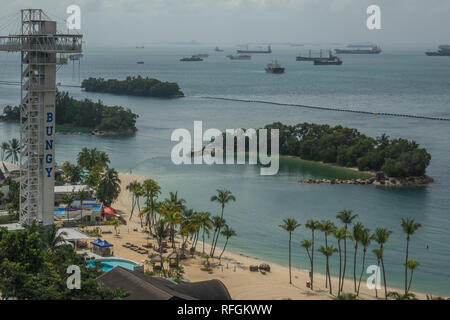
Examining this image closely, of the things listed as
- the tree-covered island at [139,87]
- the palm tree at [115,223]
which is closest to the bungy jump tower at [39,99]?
the palm tree at [115,223]

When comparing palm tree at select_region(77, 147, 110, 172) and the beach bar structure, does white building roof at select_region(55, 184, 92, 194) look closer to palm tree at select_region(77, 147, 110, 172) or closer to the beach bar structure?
palm tree at select_region(77, 147, 110, 172)

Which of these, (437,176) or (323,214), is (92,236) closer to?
(323,214)

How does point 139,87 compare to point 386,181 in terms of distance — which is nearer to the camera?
point 386,181

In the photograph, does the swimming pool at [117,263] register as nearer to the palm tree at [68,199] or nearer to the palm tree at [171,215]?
the palm tree at [171,215]

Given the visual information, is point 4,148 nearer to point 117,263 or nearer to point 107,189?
point 107,189

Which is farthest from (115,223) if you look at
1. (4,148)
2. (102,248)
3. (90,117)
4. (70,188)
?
(90,117)

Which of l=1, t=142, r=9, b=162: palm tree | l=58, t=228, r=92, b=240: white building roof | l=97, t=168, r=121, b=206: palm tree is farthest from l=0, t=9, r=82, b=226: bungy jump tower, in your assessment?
l=1, t=142, r=9, b=162: palm tree

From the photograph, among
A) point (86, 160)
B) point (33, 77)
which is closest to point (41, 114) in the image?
point (33, 77)
